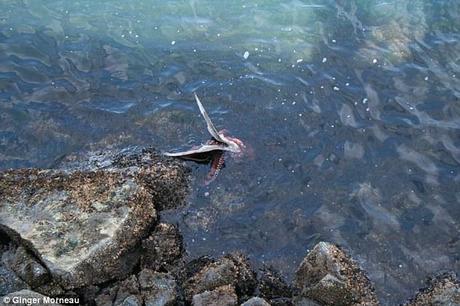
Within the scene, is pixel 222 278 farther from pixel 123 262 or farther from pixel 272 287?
pixel 123 262

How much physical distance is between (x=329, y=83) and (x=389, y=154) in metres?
2.24

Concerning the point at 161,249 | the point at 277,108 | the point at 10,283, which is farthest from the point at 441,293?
the point at 10,283

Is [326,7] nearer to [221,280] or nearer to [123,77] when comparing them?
[123,77]

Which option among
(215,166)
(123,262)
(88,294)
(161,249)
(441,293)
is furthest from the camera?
(215,166)

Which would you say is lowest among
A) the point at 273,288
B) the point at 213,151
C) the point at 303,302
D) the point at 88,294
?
the point at 273,288

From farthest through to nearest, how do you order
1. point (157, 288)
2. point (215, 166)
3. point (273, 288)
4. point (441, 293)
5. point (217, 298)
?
point (215, 166), point (273, 288), point (157, 288), point (441, 293), point (217, 298)

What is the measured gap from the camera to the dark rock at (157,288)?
6590mm

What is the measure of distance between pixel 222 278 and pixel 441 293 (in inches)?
113

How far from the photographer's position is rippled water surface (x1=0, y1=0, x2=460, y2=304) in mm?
8188

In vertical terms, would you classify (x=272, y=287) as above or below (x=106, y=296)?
below

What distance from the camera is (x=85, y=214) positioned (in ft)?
23.9

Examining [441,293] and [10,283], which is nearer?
[441,293]

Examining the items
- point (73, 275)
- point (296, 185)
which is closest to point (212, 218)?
point (296, 185)

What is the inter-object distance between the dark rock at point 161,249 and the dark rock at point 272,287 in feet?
4.30
